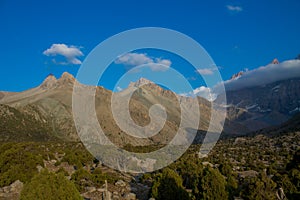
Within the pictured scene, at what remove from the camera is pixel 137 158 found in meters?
53.6

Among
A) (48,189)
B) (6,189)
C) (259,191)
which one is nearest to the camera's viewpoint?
(48,189)

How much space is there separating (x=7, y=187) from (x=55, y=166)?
11727 mm

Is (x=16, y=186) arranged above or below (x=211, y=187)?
above

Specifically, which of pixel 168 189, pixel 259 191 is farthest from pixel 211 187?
pixel 168 189

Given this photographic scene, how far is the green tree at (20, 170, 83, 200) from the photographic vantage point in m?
17.2

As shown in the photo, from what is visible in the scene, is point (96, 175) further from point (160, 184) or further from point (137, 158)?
point (137, 158)

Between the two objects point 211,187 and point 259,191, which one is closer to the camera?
point 259,191

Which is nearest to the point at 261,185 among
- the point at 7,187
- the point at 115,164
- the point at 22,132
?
the point at 7,187

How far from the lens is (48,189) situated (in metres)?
17.5

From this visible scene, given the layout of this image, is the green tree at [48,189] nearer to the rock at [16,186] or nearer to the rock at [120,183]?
the rock at [16,186]

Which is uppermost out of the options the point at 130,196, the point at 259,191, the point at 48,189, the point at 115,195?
the point at 48,189

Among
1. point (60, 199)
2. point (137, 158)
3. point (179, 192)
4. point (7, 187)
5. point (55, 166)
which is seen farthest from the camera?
point (137, 158)

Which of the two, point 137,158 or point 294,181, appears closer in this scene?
point 294,181

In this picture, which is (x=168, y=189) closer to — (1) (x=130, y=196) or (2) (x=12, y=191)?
(1) (x=130, y=196)
